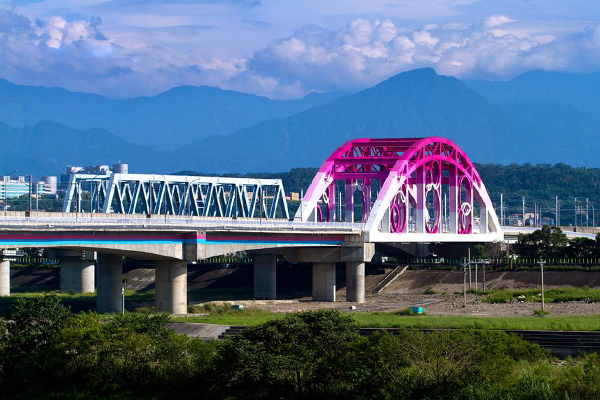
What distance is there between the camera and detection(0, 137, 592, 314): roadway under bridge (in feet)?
280

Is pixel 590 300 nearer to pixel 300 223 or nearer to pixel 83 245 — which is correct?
pixel 300 223

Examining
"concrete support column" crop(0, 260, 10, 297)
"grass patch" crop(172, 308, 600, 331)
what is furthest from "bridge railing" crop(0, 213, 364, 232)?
"concrete support column" crop(0, 260, 10, 297)

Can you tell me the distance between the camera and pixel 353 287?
10850 centimetres

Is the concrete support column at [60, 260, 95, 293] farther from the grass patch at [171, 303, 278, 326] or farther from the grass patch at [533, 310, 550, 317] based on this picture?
the grass patch at [533, 310, 550, 317]

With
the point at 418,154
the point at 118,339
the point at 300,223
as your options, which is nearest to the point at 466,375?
the point at 118,339

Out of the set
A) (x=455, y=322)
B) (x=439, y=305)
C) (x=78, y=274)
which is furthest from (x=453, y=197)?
(x=455, y=322)

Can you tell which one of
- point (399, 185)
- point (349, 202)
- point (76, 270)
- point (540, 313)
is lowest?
point (540, 313)

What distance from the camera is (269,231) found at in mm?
100688

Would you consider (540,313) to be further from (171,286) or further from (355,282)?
(171,286)

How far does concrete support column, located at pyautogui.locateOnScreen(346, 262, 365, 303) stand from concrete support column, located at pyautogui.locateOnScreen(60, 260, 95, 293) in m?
28.2

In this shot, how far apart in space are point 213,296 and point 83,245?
3474cm

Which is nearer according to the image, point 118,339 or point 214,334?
point 118,339

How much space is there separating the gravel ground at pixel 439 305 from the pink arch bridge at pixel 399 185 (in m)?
8.16

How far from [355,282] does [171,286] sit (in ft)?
77.5
